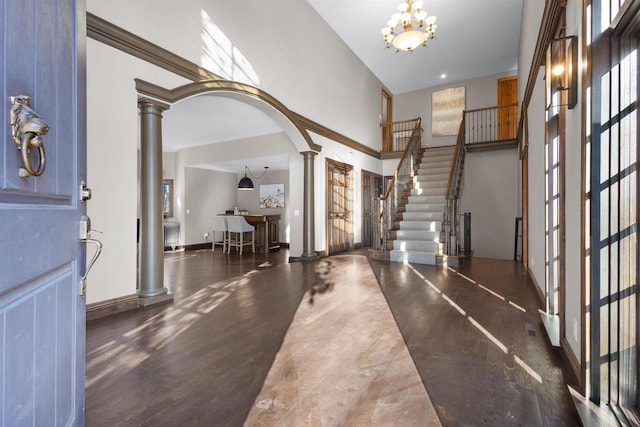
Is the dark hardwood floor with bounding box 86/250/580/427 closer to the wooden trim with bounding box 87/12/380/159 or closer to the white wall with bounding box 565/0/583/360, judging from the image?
the white wall with bounding box 565/0/583/360

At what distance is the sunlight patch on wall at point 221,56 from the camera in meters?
4.25

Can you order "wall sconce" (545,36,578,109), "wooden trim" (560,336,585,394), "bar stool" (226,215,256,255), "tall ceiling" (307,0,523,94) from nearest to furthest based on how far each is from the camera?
"wooden trim" (560,336,585,394) < "wall sconce" (545,36,578,109) < "tall ceiling" (307,0,523,94) < "bar stool" (226,215,256,255)

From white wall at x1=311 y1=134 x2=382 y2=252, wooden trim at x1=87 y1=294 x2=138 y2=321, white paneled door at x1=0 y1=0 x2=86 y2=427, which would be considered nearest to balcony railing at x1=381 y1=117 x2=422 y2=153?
white wall at x1=311 y1=134 x2=382 y2=252

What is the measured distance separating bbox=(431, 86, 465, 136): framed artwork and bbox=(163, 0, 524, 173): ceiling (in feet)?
1.53

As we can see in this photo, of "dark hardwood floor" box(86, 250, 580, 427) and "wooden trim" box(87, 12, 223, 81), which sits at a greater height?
"wooden trim" box(87, 12, 223, 81)

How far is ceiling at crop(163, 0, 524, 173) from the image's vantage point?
6609mm

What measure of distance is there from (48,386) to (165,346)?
1752 mm

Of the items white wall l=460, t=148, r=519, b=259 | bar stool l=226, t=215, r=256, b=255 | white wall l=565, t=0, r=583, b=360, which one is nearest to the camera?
white wall l=565, t=0, r=583, b=360

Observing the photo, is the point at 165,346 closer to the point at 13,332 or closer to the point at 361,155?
the point at 13,332

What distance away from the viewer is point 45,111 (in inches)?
35.5

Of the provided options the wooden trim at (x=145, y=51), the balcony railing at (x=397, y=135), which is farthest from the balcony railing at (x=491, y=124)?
the wooden trim at (x=145, y=51)

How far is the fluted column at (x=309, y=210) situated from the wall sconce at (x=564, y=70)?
4.44 metres

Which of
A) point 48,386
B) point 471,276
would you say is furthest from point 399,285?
point 48,386

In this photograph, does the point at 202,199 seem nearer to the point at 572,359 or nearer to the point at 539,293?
the point at 539,293
